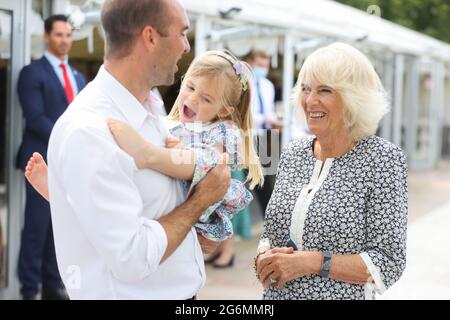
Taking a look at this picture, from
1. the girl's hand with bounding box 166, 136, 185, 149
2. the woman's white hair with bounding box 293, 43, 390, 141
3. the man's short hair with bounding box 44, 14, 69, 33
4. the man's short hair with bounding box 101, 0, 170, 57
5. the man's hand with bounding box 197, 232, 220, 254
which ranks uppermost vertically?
the man's short hair with bounding box 44, 14, 69, 33

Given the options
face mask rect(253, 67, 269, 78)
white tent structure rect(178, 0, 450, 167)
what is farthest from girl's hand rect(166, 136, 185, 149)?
face mask rect(253, 67, 269, 78)

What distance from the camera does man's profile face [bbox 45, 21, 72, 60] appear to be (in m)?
4.95

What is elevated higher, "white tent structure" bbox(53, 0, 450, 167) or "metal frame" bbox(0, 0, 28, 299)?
"white tent structure" bbox(53, 0, 450, 167)

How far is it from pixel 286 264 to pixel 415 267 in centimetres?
485

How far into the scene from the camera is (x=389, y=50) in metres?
13.1

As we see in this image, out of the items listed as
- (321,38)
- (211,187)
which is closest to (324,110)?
(211,187)

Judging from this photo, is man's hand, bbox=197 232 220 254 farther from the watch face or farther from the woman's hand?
the watch face

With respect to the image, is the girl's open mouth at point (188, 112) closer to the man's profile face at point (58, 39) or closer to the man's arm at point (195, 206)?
the man's arm at point (195, 206)

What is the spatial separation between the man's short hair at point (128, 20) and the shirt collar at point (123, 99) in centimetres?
7

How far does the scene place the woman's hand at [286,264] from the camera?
2268mm

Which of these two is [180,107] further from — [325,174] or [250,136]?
[325,174]

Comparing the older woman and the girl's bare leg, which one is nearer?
the girl's bare leg

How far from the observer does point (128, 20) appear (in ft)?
5.26
